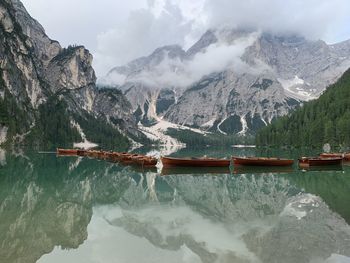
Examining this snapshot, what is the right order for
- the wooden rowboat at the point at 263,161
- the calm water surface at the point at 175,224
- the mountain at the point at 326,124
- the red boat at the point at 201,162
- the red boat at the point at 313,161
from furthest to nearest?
the mountain at the point at 326,124 → the red boat at the point at 313,161 → the wooden rowboat at the point at 263,161 → the red boat at the point at 201,162 → the calm water surface at the point at 175,224

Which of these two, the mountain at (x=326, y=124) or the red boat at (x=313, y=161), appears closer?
the red boat at (x=313, y=161)

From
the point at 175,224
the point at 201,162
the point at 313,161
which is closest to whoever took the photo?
the point at 175,224

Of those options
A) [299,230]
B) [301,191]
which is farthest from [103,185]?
[299,230]

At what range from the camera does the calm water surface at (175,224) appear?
1922 cm

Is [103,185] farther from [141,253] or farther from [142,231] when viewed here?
[141,253]

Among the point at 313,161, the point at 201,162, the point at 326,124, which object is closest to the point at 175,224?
the point at 201,162

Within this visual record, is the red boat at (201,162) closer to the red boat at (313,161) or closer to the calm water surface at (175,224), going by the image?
the red boat at (313,161)

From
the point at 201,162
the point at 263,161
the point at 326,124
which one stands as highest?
the point at 326,124

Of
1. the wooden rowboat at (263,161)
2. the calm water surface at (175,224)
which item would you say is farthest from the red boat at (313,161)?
the calm water surface at (175,224)

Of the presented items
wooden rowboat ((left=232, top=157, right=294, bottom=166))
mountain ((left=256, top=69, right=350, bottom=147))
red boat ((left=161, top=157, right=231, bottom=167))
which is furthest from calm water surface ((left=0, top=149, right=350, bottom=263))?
mountain ((left=256, top=69, right=350, bottom=147))

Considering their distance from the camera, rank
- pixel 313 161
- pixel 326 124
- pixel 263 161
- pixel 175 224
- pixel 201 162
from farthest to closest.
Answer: pixel 326 124
pixel 263 161
pixel 313 161
pixel 201 162
pixel 175 224

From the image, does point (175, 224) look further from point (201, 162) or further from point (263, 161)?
point (263, 161)

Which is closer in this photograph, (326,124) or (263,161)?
(263,161)

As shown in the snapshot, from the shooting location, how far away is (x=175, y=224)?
85.5 feet
